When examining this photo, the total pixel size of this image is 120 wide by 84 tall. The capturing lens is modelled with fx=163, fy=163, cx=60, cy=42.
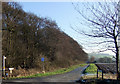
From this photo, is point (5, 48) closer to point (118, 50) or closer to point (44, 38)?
point (44, 38)

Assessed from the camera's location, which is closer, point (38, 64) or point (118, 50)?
point (118, 50)

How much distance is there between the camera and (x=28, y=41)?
24625 millimetres

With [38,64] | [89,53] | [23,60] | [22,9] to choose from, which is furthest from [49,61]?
[89,53]

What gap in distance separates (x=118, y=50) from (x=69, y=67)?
685 inches

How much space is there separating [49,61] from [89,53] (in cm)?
1799

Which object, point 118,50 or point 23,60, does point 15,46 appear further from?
point 118,50

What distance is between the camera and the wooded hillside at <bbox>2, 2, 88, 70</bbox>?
21.4m

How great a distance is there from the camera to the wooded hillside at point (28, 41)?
21.4 meters

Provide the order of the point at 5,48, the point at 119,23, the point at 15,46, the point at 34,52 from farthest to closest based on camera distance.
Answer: the point at 34,52
the point at 15,46
the point at 5,48
the point at 119,23

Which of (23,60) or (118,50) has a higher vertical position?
(118,50)

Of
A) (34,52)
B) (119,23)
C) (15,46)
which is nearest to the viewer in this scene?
(119,23)

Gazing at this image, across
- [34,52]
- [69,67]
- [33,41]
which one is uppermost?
[33,41]

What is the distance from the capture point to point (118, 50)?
646 cm

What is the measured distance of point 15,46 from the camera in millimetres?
22234
